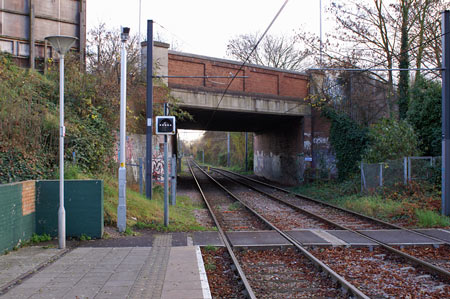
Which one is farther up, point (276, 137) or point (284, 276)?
point (276, 137)

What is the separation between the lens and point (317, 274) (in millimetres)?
6484

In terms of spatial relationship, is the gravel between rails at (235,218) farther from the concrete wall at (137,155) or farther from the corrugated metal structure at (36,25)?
the corrugated metal structure at (36,25)

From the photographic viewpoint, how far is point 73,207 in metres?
8.66

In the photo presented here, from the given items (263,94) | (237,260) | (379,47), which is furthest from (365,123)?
(237,260)

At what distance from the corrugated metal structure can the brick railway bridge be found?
3217 mm

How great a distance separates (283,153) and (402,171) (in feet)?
40.6

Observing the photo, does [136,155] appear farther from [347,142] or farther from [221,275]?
[347,142]

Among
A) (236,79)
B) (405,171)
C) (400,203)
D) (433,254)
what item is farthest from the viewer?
(236,79)

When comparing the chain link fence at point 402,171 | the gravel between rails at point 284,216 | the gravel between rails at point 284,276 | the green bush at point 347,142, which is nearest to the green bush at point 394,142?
the chain link fence at point 402,171

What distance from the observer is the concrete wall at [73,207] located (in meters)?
8.59

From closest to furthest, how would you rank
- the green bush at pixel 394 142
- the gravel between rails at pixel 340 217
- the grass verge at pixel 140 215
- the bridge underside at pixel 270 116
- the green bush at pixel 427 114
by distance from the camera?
the grass verge at pixel 140 215
the gravel between rails at pixel 340 217
the green bush at pixel 394 142
the green bush at pixel 427 114
the bridge underside at pixel 270 116

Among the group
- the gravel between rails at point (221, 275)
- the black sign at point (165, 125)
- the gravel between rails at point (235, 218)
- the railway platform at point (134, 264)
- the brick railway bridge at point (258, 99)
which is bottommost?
the gravel between rails at point (235, 218)

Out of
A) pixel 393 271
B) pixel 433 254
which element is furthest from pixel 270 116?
pixel 393 271

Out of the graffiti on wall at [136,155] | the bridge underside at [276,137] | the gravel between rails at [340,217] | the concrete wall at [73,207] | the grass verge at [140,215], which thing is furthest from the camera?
the bridge underside at [276,137]
